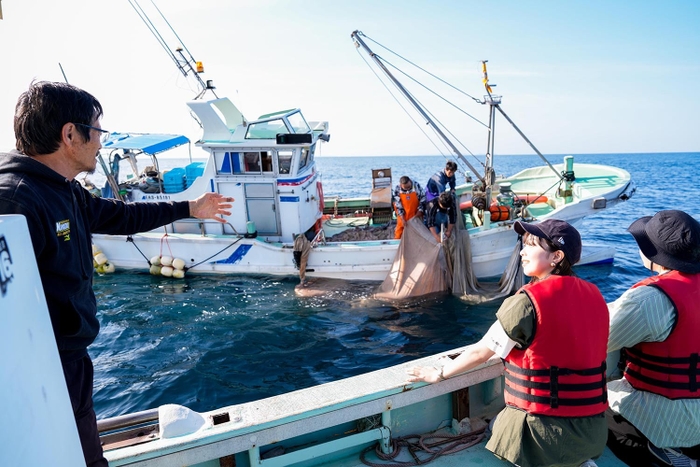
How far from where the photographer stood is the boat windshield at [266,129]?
381 inches

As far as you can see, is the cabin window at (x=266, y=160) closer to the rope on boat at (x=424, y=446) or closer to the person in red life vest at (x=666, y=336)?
the rope on boat at (x=424, y=446)

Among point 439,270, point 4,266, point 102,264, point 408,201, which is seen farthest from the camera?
point 102,264

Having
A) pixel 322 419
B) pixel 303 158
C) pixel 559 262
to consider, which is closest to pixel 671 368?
pixel 559 262

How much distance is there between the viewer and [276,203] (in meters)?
9.84

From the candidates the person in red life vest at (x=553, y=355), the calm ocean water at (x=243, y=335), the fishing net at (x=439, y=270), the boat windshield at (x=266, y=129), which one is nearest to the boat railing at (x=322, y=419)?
the person in red life vest at (x=553, y=355)

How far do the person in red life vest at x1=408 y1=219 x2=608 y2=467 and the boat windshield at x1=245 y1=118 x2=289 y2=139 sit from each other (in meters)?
8.20

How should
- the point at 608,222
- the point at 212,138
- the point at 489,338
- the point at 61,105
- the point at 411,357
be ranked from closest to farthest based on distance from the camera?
the point at 61,105 < the point at 489,338 < the point at 411,357 < the point at 212,138 < the point at 608,222

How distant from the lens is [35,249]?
1.50 meters

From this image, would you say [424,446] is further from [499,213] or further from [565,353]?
[499,213]

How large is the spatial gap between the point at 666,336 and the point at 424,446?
142 cm

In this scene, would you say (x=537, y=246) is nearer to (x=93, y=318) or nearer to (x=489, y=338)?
(x=489, y=338)

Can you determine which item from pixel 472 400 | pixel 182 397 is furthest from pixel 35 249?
pixel 182 397

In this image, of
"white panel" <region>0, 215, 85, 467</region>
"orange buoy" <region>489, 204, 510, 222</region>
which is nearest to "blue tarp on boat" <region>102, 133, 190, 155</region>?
"orange buoy" <region>489, 204, 510, 222</region>

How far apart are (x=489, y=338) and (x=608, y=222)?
1941 centimetres
